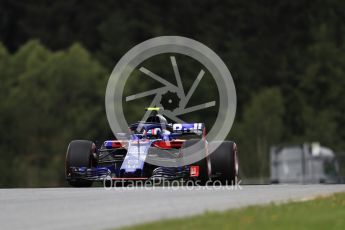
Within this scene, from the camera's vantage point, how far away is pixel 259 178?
69438mm

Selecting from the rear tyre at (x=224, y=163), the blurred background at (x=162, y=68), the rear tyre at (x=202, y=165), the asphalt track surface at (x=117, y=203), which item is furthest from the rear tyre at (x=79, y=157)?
the blurred background at (x=162, y=68)

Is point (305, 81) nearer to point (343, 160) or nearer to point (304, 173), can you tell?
point (343, 160)

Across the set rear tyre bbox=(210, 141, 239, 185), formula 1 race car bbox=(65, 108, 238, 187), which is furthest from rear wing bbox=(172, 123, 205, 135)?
rear tyre bbox=(210, 141, 239, 185)

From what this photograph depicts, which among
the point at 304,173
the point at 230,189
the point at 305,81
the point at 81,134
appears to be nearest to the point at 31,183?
the point at 81,134

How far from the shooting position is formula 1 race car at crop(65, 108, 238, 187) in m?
21.0

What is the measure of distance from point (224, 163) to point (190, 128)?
1593 mm

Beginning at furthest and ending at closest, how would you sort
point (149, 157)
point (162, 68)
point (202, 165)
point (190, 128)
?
1. point (162, 68)
2. point (190, 128)
3. point (149, 157)
4. point (202, 165)

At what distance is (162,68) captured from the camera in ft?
270

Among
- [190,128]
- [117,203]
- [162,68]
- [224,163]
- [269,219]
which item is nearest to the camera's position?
[269,219]

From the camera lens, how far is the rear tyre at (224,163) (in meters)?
21.5

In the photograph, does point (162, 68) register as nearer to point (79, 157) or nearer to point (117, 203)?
point (79, 157)

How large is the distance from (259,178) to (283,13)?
3423 cm

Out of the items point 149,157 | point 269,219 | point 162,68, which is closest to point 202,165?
point 149,157

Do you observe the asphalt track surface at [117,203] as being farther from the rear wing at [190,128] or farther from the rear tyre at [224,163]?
the rear wing at [190,128]
